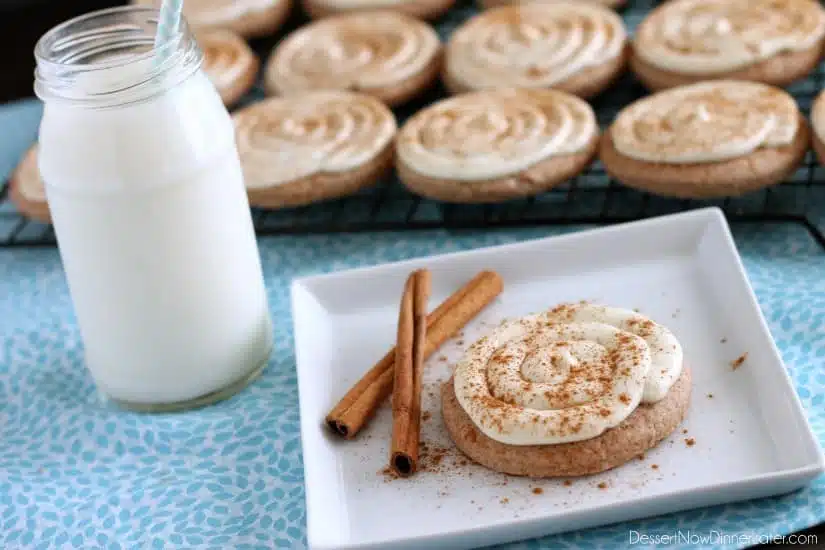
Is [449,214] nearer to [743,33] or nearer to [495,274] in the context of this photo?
[495,274]

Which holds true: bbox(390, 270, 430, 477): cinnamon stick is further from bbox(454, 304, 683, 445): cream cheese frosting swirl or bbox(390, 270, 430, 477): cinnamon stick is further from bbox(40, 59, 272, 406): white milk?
bbox(40, 59, 272, 406): white milk

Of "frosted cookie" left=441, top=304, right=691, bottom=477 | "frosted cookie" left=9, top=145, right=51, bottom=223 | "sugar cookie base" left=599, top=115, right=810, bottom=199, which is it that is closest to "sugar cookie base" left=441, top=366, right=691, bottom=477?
"frosted cookie" left=441, top=304, right=691, bottom=477

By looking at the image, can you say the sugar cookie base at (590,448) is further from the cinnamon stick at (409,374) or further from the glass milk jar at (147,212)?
the glass milk jar at (147,212)

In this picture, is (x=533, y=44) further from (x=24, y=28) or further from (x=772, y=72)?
(x=24, y=28)

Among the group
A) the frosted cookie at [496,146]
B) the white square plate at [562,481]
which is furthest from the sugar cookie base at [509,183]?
the white square plate at [562,481]

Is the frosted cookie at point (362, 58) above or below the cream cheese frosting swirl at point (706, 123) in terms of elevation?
below

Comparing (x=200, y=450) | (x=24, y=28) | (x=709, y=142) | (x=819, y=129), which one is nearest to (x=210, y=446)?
(x=200, y=450)
